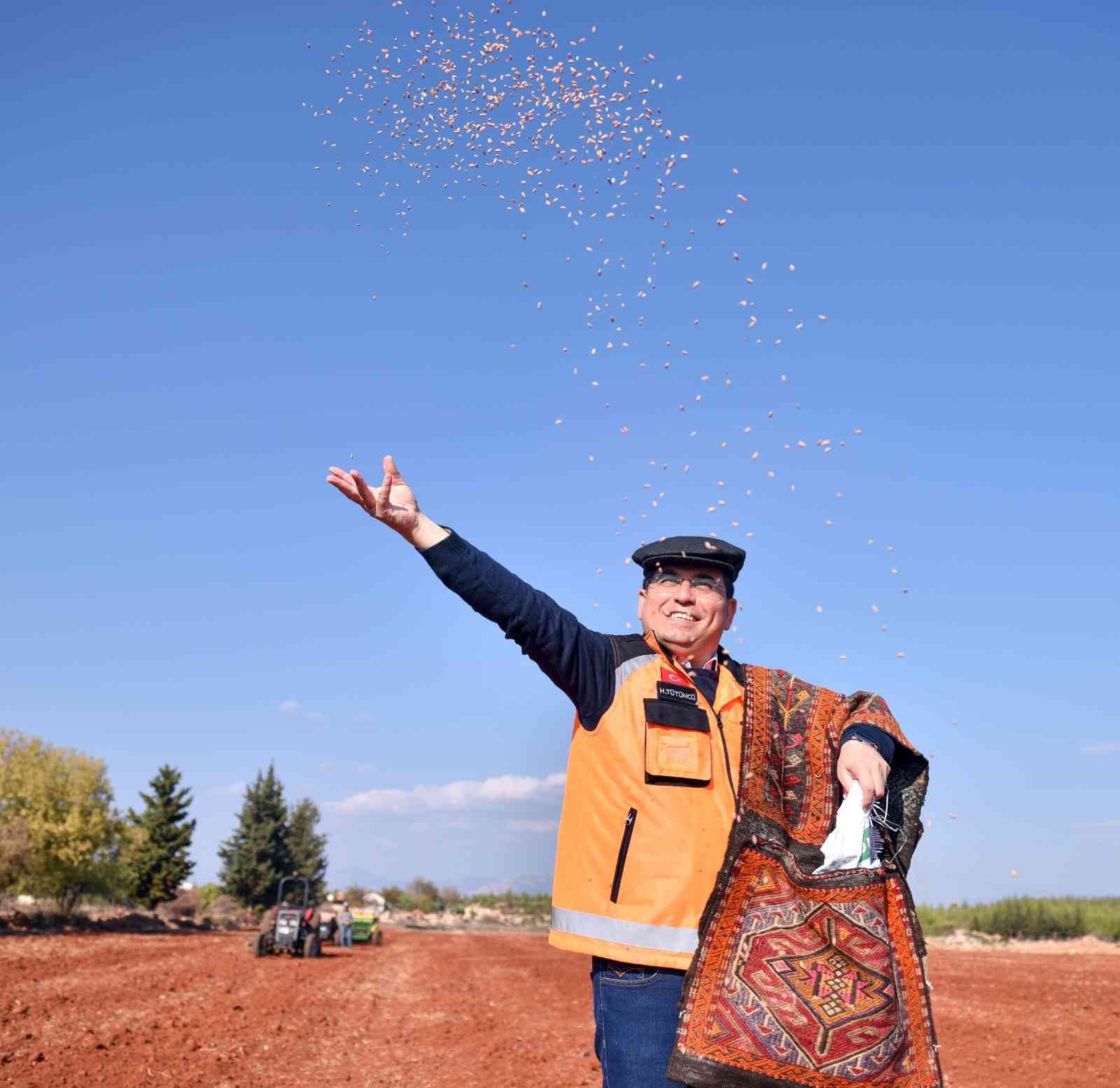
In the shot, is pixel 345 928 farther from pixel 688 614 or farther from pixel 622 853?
pixel 622 853

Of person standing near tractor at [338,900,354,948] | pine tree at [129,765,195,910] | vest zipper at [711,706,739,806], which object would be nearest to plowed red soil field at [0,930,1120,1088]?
vest zipper at [711,706,739,806]

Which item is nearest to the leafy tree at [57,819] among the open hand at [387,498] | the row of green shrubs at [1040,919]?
the row of green shrubs at [1040,919]

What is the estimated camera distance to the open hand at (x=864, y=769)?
10.5 ft

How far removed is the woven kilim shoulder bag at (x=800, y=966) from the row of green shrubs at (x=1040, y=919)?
113 ft

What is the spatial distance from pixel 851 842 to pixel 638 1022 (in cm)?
76

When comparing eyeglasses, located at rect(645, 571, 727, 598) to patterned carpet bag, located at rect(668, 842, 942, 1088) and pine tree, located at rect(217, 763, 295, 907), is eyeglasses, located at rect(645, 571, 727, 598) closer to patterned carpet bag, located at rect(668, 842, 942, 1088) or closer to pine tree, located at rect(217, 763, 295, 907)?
patterned carpet bag, located at rect(668, 842, 942, 1088)

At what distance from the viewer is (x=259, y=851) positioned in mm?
64375

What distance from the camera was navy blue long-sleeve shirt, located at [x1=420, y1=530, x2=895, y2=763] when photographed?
352 centimetres

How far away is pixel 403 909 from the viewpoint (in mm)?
78625

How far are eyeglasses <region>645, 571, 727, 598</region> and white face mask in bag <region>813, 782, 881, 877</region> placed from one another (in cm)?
85

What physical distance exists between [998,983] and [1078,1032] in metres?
6.93

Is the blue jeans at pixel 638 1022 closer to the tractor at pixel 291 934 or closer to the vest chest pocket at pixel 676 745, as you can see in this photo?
the vest chest pocket at pixel 676 745

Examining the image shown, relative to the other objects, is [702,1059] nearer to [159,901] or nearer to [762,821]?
[762,821]

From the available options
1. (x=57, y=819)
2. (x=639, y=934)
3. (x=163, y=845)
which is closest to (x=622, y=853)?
(x=639, y=934)
